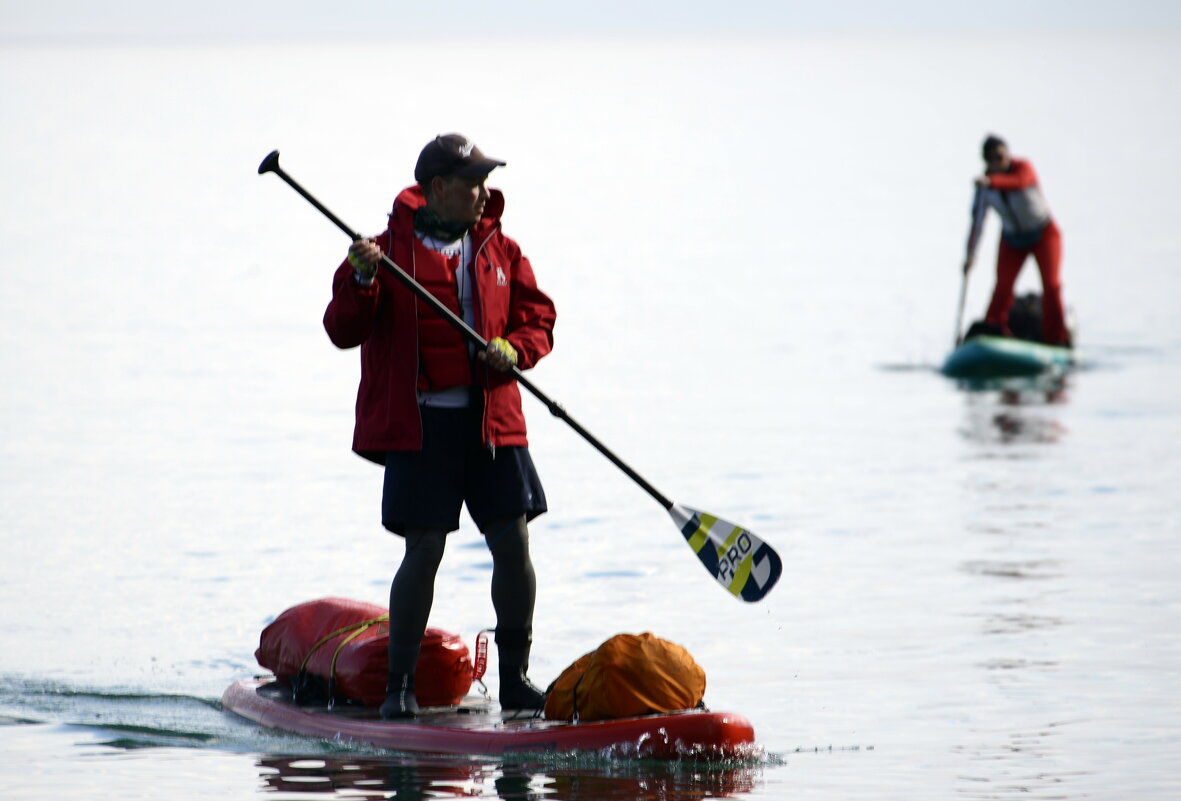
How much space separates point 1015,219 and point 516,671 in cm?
1191

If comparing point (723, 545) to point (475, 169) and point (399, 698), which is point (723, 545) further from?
point (475, 169)

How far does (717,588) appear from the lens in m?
11.5

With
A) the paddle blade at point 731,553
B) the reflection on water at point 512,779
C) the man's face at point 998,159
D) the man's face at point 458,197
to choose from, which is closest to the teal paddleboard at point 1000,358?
the man's face at point 998,159

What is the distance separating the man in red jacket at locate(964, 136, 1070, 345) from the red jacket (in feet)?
37.3

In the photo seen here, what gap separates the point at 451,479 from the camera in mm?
7637

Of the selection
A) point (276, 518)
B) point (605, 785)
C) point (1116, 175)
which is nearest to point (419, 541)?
point (605, 785)

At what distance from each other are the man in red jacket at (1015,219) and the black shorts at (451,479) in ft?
37.6

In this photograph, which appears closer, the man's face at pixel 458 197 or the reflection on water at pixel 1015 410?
the man's face at pixel 458 197

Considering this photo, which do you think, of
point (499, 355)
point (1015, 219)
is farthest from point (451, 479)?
point (1015, 219)

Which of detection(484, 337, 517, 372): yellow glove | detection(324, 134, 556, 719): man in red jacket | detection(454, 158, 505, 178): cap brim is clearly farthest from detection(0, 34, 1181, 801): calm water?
detection(454, 158, 505, 178): cap brim

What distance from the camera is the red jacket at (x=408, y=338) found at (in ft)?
24.8

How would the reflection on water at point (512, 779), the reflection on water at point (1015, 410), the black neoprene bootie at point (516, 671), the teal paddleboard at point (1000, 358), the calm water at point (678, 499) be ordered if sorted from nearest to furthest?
the reflection on water at point (512, 779)
the black neoprene bootie at point (516, 671)
the calm water at point (678, 499)
the reflection on water at point (1015, 410)
the teal paddleboard at point (1000, 358)

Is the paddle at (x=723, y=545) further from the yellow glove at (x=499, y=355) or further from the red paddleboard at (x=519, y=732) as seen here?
the red paddleboard at (x=519, y=732)

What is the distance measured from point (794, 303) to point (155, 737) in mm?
23234
